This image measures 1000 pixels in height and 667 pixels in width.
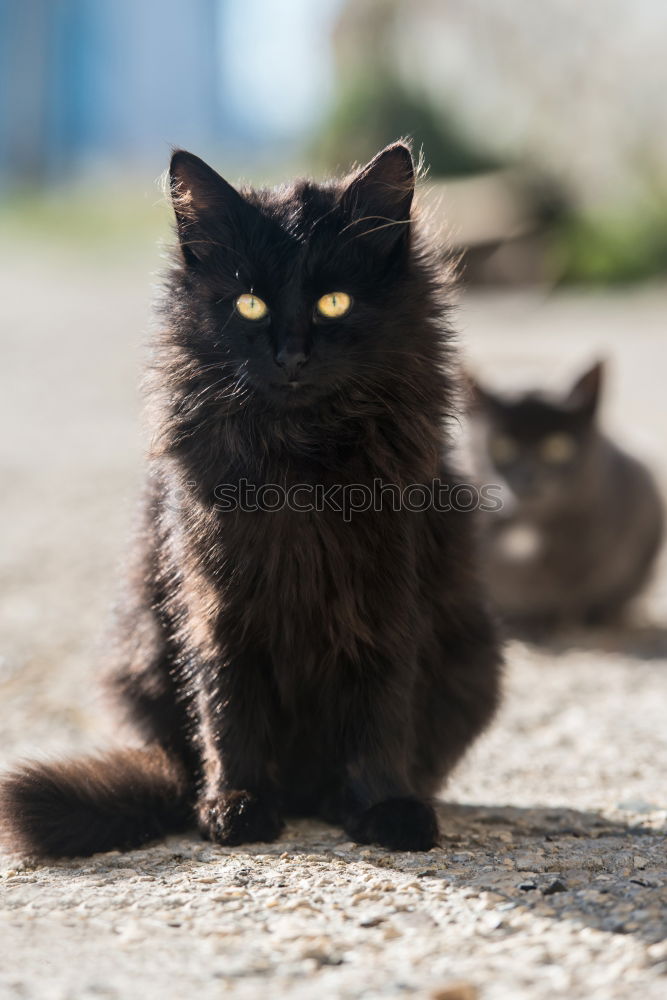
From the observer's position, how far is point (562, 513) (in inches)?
208

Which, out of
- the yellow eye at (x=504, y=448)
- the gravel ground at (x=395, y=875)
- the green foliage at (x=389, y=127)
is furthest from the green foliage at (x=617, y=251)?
the yellow eye at (x=504, y=448)

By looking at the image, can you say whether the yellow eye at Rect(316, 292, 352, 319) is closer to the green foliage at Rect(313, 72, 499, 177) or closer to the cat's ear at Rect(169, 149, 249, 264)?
the cat's ear at Rect(169, 149, 249, 264)

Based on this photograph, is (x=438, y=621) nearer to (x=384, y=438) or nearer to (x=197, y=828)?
(x=384, y=438)

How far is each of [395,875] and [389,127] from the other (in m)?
16.3

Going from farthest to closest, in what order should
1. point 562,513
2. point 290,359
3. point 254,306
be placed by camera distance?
point 562,513 < point 254,306 < point 290,359

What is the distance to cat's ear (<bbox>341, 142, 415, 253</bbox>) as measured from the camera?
2.63 m

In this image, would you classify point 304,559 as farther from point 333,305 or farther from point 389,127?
point 389,127

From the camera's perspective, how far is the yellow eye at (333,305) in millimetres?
2529

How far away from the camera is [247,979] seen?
1.81m

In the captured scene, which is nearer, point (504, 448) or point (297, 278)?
point (297, 278)

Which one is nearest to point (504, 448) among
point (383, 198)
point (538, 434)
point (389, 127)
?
point (538, 434)

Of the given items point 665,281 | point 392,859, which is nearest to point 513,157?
point 665,281

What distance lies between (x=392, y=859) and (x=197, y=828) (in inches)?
20.9

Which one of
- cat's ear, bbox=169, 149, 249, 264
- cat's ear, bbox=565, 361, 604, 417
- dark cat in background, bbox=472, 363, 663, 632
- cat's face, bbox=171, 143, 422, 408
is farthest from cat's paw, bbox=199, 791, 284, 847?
cat's ear, bbox=565, 361, 604, 417
